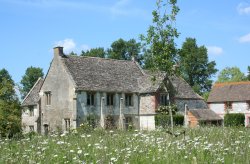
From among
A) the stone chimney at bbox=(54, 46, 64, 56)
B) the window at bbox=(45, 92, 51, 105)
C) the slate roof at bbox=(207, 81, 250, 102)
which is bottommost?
the window at bbox=(45, 92, 51, 105)

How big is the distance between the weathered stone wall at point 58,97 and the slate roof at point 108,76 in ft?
3.24

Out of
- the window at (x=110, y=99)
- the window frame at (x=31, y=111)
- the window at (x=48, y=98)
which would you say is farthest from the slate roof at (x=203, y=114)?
the window frame at (x=31, y=111)

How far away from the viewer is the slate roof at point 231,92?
67312mm

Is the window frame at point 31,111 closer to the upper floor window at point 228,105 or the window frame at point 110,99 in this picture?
the window frame at point 110,99

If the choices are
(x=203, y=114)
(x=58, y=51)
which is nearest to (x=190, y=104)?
(x=203, y=114)

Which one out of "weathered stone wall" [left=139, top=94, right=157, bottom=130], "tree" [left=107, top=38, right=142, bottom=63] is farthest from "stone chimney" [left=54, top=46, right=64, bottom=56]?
"tree" [left=107, top=38, right=142, bottom=63]

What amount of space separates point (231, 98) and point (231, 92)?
1.45m

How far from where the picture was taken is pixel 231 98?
68.5 metres

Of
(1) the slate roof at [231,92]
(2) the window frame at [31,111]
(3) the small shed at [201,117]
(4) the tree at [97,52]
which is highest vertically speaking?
(4) the tree at [97,52]

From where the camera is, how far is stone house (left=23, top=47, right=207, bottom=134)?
44625mm

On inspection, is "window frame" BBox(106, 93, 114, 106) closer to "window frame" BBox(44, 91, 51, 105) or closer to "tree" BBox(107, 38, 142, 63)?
"window frame" BBox(44, 91, 51, 105)

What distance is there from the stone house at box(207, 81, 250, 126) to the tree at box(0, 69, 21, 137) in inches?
1865

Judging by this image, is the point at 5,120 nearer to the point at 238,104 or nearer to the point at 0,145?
the point at 0,145

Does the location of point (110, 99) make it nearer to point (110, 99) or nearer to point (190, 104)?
point (110, 99)
